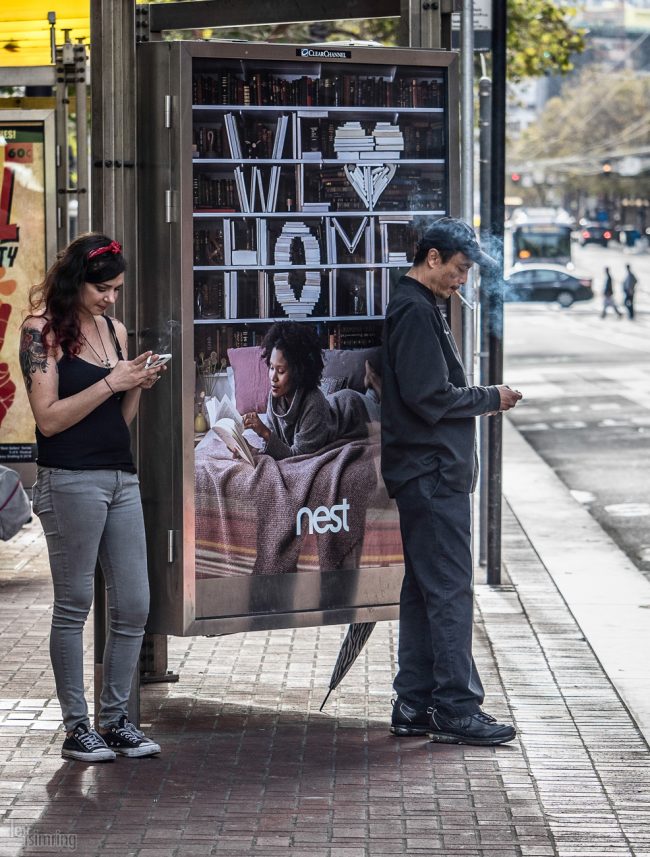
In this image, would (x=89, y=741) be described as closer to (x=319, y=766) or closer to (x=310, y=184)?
(x=319, y=766)

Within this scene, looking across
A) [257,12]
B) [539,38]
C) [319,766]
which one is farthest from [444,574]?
[539,38]

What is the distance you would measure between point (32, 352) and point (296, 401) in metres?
1.13

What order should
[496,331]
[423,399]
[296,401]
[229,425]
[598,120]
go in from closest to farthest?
1. [423,399]
2. [229,425]
3. [296,401]
4. [496,331]
5. [598,120]

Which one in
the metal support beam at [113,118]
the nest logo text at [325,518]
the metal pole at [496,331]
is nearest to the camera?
the metal support beam at [113,118]

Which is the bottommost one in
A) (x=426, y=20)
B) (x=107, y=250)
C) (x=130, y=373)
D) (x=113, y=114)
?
(x=130, y=373)

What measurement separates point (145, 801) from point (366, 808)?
740 mm

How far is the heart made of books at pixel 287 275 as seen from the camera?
5.94 m

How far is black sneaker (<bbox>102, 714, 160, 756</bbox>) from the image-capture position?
5.59m

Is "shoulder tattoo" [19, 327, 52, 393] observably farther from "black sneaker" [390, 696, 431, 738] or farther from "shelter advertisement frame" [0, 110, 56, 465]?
"shelter advertisement frame" [0, 110, 56, 465]

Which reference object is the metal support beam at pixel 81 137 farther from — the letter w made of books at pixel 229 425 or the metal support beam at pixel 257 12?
the letter w made of books at pixel 229 425

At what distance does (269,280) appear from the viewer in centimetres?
592

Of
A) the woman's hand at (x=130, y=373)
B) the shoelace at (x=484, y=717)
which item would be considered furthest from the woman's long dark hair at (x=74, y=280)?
the shoelace at (x=484, y=717)

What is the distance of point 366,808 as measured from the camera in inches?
199

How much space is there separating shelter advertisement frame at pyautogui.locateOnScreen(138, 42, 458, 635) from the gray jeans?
321 mm
